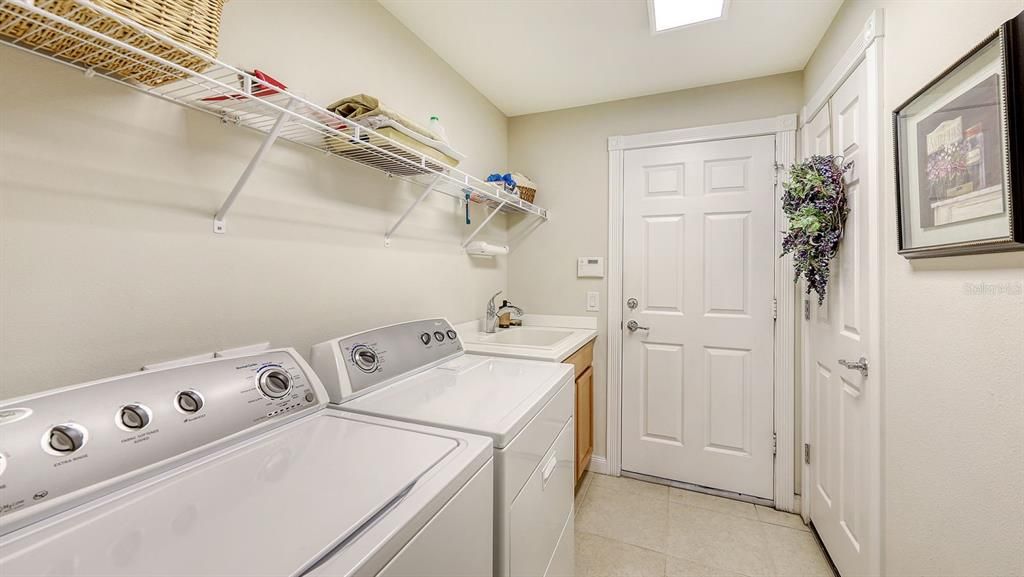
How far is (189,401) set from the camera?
772 millimetres

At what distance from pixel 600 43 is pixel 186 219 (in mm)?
1835

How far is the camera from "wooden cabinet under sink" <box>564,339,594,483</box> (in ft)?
6.95

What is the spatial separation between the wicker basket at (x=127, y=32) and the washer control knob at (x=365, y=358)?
0.75 m

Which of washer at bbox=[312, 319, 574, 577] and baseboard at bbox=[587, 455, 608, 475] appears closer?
washer at bbox=[312, 319, 574, 577]

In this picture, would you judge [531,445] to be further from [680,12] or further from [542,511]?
[680,12]

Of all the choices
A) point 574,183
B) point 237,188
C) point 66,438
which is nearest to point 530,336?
point 574,183

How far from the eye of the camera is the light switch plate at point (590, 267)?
252 centimetres

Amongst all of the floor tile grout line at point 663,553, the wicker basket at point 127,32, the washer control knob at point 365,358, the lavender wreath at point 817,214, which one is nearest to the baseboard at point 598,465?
the floor tile grout line at point 663,553

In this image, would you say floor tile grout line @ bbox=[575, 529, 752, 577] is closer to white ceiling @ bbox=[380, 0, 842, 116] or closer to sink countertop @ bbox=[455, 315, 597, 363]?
sink countertop @ bbox=[455, 315, 597, 363]

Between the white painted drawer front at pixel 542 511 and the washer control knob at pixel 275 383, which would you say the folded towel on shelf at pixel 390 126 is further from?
the white painted drawer front at pixel 542 511

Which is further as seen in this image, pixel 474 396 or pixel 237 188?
pixel 474 396

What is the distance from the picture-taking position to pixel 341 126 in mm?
1195

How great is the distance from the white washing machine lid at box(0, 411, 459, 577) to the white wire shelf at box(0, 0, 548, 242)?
2.18 feet

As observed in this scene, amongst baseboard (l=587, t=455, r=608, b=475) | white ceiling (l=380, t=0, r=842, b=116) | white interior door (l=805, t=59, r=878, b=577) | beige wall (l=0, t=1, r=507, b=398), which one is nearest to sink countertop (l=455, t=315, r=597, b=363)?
beige wall (l=0, t=1, r=507, b=398)
